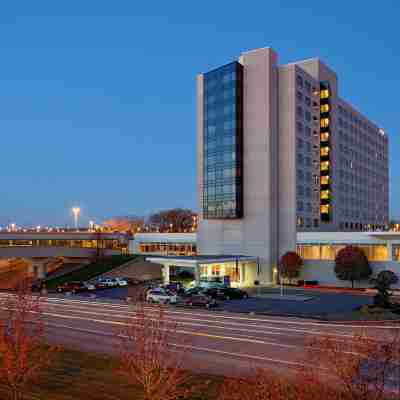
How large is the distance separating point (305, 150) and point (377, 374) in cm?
6528

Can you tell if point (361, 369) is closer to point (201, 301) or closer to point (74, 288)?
point (201, 301)

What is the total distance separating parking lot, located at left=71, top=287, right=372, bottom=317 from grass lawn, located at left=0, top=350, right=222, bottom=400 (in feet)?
69.9

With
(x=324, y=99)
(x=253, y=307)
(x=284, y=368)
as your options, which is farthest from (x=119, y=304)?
(x=324, y=99)

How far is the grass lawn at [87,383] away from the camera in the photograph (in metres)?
18.2

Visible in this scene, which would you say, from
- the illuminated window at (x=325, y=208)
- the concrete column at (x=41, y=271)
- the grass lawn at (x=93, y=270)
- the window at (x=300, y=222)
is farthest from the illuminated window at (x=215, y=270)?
the concrete column at (x=41, y=271)

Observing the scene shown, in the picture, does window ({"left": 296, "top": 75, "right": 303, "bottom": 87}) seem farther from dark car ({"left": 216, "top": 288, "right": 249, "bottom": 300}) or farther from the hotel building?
dark car ({"left": 216, "top": 288, "right": 249, "bottom": 300})

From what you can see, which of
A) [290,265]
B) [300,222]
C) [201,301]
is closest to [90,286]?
[201,301]

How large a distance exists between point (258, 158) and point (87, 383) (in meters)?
51.9

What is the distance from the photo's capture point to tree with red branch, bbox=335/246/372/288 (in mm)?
60281

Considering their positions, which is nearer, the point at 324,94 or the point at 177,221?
the point at 324,94

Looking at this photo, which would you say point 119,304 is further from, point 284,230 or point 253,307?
point 284,230

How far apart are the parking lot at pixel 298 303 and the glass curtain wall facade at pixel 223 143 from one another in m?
16.7

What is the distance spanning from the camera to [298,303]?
156ft

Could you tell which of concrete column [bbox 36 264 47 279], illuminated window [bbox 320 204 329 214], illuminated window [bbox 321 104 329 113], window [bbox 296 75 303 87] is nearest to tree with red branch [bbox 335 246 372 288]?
illuminated window [bbox 320 204 329 214]
